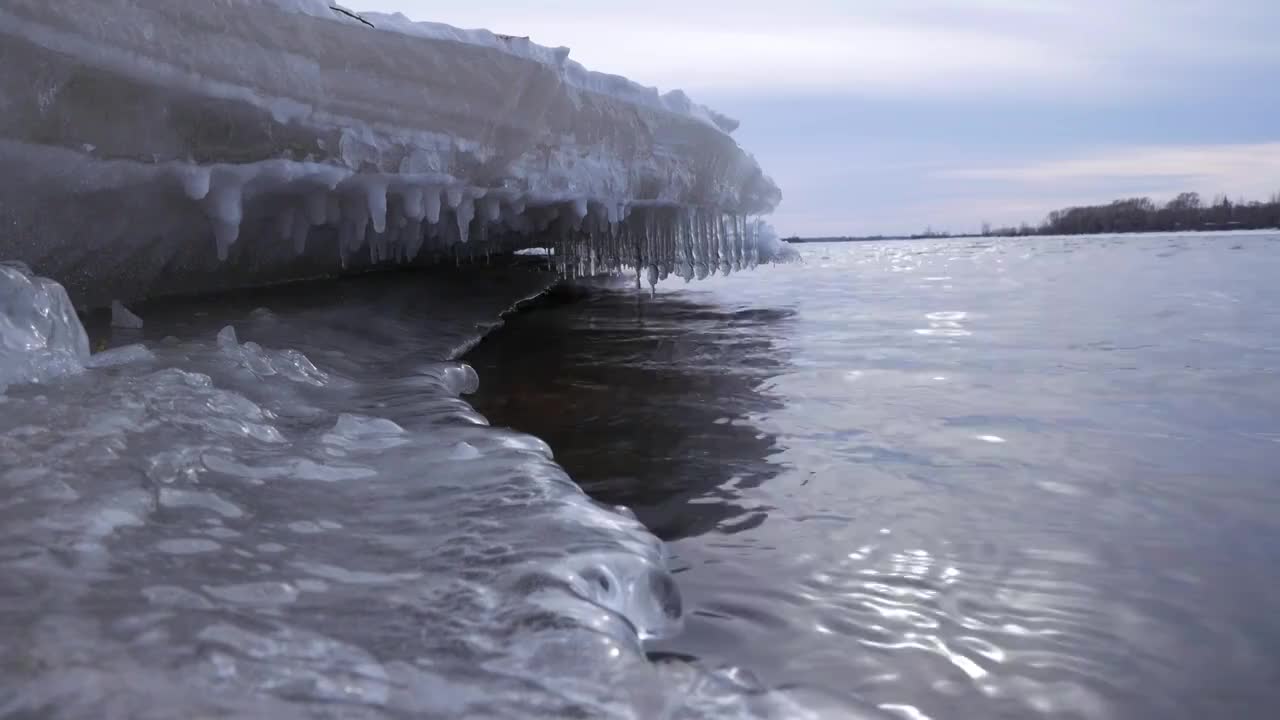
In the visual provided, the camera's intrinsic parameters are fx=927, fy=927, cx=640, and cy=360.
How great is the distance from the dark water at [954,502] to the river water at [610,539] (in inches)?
0.4

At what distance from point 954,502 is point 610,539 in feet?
3.19

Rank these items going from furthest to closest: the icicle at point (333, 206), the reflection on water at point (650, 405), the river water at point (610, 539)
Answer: the icicle at point (333, 206) → the reflection on water at point (650, 405) → the river water at point (610, 539)

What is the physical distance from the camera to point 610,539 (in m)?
1.85

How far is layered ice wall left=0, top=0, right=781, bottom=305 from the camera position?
3.27m

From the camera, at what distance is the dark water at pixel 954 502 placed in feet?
4.83

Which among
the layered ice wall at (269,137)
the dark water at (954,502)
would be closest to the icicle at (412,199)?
the layered ice wall at (269,137)

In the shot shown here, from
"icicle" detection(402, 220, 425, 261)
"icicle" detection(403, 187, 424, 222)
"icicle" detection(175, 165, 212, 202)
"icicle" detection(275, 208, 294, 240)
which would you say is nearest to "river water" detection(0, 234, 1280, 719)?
"icicle" detection(175, 165, 212, 202)

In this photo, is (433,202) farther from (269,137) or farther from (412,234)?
(412,234)

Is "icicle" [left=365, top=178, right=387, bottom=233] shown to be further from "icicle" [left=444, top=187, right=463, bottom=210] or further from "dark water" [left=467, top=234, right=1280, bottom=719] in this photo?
"dark water" [left=467, top=234, right=1280, bottom=719]

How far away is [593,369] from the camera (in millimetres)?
4648

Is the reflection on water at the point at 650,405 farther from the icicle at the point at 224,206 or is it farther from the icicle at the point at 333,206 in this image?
the icicle at the point at 224,206

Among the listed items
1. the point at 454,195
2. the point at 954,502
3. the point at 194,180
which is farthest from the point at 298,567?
the point at 454,195

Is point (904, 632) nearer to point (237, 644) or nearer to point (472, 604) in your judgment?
point (472, 604)

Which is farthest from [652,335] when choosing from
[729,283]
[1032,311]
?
[729,283]
